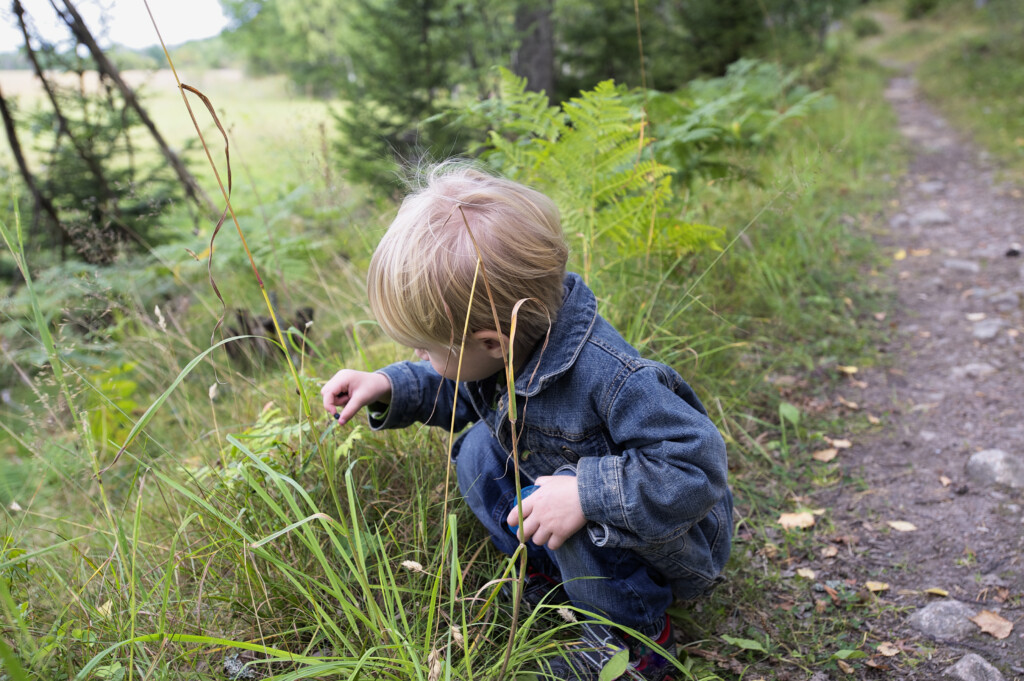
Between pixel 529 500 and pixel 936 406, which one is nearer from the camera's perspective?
pixel 529 500

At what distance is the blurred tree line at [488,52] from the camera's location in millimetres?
4836

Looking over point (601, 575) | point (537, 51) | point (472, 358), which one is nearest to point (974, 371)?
point (601, 575)

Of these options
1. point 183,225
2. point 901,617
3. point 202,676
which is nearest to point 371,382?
point 202,676

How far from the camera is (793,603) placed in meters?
1.61

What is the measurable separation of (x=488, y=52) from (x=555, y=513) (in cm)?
588

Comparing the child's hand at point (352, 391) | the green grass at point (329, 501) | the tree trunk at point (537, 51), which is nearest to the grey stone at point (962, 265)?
the green grass at point (329, 501)

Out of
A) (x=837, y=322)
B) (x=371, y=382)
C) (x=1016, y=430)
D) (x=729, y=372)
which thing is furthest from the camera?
(x=837, y=322)

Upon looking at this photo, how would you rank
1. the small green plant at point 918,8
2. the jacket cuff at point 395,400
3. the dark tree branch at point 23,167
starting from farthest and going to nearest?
the small green plant at point 918,8 → the dark tree branch at point 23,167 → the jacket cuff at point 395,400

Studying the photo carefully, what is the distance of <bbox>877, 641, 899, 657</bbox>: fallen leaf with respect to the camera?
4.71 ft

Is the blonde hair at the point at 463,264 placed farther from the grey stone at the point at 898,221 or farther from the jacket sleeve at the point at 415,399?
the grey stone at the point at 898,221

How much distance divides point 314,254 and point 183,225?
113cm

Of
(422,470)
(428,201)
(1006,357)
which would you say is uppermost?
(428,201)

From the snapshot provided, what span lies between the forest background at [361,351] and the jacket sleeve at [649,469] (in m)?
0.24

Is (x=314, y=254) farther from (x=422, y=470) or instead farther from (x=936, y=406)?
(x=936, y=406)
